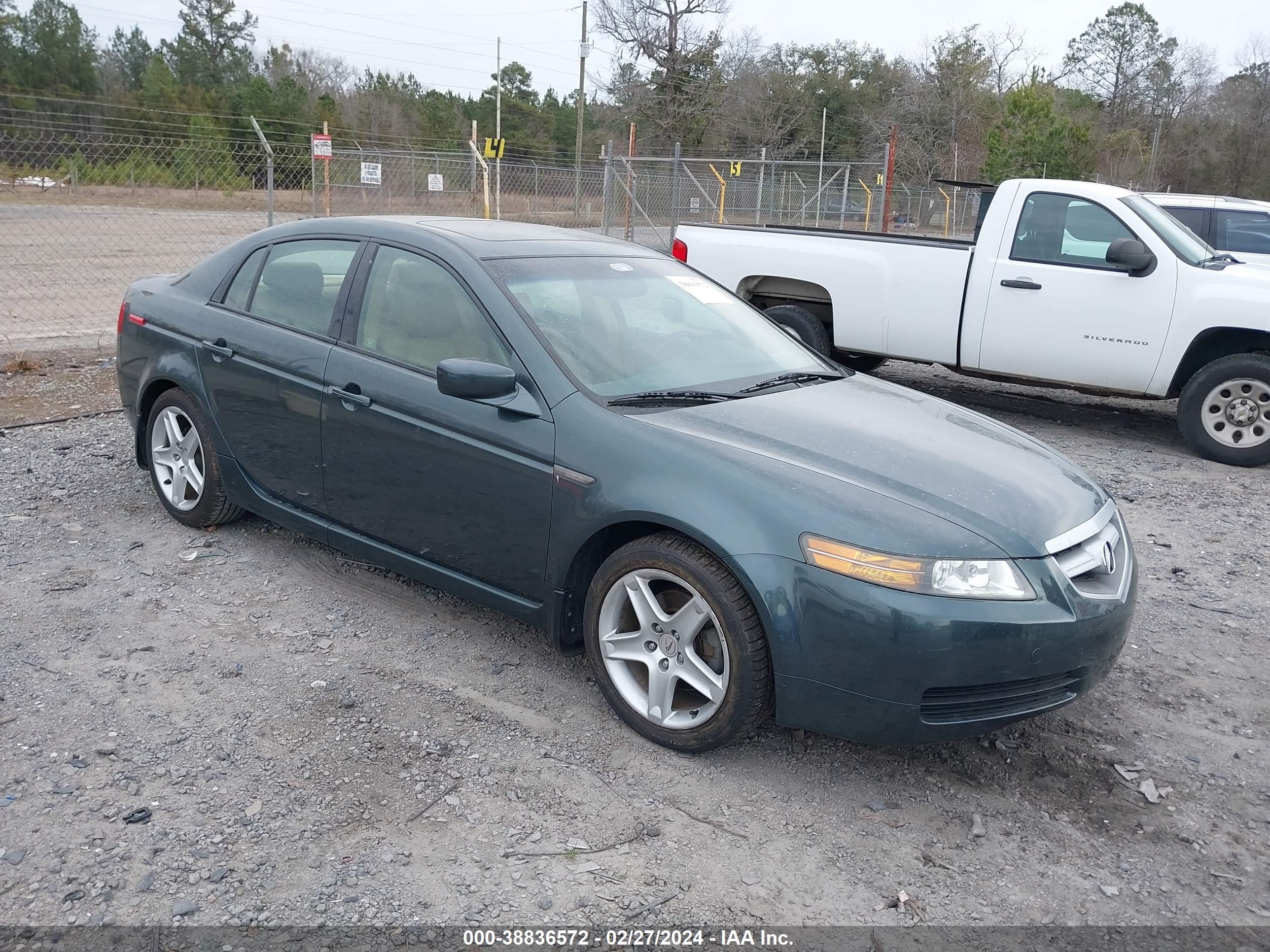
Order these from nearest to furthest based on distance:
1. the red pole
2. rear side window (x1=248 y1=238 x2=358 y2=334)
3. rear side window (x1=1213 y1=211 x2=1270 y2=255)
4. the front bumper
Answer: the front bumper, rear side window (x1=248 y1=238 x2=358 y2=334), rear side window (x1=1213 y1=211 x2=1270 y2=255), the red pole

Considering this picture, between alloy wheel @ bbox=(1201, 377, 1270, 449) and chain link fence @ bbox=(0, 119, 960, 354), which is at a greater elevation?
chain link fence @ bbox=(0, 119, 960, 354)

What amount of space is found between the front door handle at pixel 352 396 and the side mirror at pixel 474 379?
1.90 ft

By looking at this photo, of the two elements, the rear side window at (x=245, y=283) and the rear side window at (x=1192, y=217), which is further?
the rear side window at (x=1192, y=217)

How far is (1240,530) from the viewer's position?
5848 millimetres

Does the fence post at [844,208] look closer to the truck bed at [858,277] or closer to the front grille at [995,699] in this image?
the truck bed at [858,277]

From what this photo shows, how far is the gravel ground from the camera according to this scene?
2.71m

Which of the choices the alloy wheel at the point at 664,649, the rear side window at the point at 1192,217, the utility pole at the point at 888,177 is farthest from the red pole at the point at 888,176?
the alloy wheel at the point at 664,649

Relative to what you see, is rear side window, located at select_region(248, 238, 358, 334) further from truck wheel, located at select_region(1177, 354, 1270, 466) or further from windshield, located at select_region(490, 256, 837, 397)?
truck wheel, located at select_region(1177, 354, 1270, 466)

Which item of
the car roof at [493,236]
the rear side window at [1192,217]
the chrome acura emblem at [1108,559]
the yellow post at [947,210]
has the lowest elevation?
the chrome acura emblem at [1108,559]

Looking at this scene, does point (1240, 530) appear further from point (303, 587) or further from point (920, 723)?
point (303, 587)

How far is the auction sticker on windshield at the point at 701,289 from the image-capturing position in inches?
179

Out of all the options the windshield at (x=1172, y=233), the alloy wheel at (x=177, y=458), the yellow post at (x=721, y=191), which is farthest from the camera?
the yellow post at (x=721, y=191)

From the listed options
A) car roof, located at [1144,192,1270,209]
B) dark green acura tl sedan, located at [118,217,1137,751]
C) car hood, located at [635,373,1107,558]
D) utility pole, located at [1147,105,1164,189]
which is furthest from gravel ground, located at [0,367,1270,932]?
utility pole, located at [1147,105,1164,189]

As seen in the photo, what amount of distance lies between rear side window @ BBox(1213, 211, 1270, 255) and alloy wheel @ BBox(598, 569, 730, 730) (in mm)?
9380
